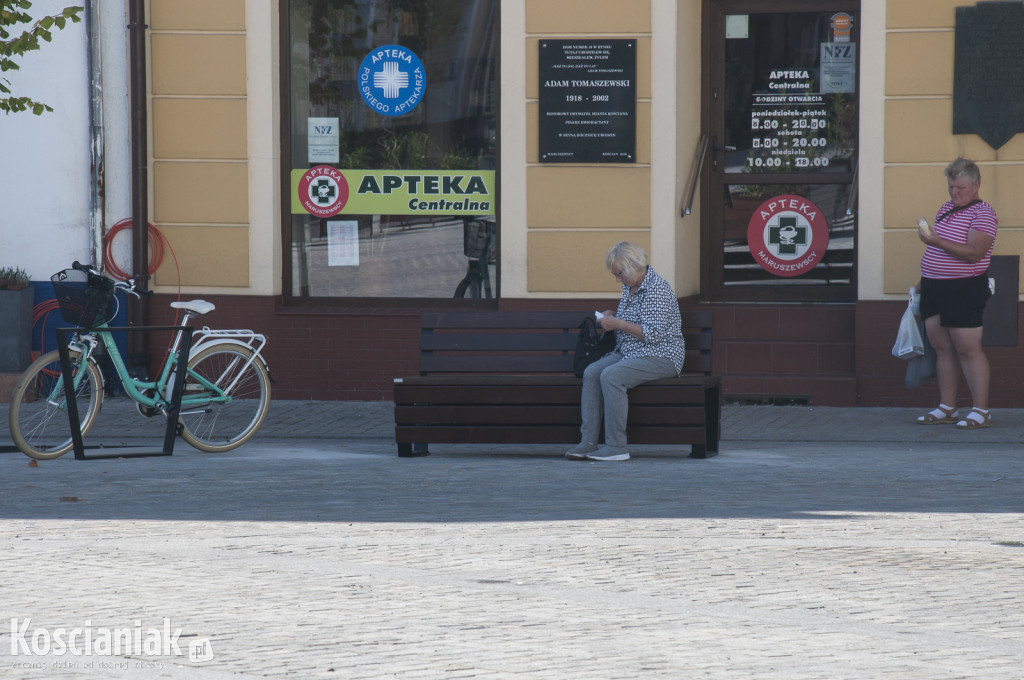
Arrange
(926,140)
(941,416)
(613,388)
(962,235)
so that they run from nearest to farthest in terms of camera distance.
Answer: (613,388) < (962,235) < (941,416) < (926,140)

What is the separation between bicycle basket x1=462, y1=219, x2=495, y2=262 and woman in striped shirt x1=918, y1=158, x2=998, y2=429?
346cm

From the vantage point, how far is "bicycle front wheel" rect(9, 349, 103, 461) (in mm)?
8547

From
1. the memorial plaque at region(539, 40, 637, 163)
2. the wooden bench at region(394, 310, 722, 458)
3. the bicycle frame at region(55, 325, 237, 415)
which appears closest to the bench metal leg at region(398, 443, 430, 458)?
the wooden bench at region(394, 310, 722, 458)

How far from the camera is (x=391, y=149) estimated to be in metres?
11.8

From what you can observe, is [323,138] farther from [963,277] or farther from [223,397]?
[963,277]

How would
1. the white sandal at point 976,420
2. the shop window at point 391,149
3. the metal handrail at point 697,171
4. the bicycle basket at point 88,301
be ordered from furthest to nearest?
1. the shop window at point 391,149
2. the metal handrail at point 697,171
3. the white sandal at point 976,420
4. the bicycle basket at point 88,301

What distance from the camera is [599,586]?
5.42m

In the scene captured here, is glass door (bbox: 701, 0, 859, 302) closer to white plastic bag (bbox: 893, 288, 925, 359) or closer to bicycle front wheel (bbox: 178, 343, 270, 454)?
white plastic bag (bbox: 893, 288, 925, 359)

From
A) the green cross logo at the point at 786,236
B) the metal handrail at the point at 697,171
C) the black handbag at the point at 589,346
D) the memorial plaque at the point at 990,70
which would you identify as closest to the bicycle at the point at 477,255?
the metal handrail at the point at 697,171

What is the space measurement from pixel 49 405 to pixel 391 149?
13.4 feet

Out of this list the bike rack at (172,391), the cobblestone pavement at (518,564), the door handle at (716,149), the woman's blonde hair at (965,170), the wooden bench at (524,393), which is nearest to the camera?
the cobblestone pavement at (518,564)

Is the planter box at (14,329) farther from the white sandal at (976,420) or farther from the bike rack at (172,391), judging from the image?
the white sandal at (976,420)

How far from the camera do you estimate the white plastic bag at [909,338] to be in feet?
33.3

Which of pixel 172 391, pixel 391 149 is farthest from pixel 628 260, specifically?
pixel 391 149
